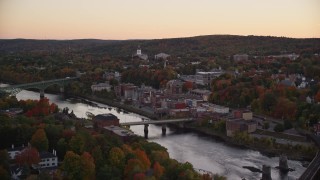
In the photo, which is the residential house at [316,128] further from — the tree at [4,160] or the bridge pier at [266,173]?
the tree at [4,160]

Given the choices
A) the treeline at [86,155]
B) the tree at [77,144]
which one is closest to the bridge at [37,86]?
the treeline at [86,155]

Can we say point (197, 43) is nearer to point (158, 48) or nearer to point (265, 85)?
point (158, 48)

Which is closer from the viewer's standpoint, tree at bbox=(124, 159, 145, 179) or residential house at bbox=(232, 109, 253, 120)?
tree at bbox=(124, 159, 145, 179)

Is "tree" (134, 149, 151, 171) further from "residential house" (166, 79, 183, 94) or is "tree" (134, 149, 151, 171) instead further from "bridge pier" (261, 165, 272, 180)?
"residential house" (166, 79, 183, 94)

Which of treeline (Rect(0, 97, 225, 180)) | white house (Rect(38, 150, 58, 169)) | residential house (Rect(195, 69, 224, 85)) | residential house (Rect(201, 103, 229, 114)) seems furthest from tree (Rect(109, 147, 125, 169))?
residential house (Rect(195, 69, 224, 85))

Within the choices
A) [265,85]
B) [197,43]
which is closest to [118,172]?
[265,85]

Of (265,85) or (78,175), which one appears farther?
(265,85)

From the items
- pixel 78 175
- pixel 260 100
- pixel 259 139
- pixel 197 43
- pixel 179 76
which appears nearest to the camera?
pixel 78 175
